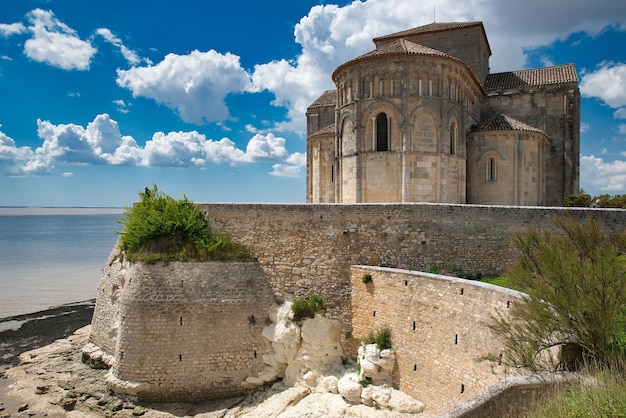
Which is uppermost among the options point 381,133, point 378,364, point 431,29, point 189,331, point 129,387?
point 431,29

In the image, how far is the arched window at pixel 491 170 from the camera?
1900 cm

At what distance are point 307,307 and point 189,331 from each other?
3.76m

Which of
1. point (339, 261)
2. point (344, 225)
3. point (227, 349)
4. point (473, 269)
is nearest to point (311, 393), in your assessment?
point (227, 349)

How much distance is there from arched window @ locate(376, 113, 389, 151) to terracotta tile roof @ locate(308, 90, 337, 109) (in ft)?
24.3

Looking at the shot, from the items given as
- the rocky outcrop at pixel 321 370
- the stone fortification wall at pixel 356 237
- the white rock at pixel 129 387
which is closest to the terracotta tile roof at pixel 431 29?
the stone fortification wall at pixel 356 237

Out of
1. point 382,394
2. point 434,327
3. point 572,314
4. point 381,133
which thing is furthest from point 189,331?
point 572,314

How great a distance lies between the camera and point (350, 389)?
11.9m

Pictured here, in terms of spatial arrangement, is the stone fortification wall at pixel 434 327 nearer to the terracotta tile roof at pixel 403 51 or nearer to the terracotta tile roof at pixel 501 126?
the terracotta tile roof at pixel 403 51

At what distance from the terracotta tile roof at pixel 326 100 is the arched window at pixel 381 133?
7.41 m

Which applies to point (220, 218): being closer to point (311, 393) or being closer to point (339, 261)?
point (339, 261)

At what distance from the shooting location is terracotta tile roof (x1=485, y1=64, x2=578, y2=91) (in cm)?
2238

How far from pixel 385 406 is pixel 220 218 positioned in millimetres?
7812

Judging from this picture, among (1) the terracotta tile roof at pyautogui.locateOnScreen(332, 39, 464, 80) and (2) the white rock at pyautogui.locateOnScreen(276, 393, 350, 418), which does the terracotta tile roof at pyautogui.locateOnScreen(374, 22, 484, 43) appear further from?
(2) the white rock at pyautogui.locateOnScreen(276, 393, 350, 418)

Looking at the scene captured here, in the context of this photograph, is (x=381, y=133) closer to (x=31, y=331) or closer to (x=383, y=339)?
(x=383, y=339)
